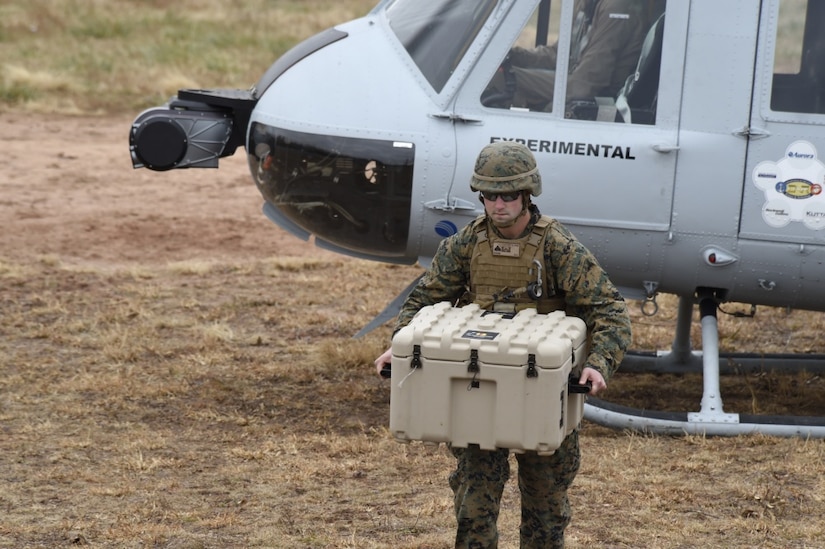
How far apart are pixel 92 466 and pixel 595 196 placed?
3095mm

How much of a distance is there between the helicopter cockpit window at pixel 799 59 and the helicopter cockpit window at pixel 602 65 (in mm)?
652

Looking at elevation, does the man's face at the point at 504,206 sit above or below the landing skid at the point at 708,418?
above

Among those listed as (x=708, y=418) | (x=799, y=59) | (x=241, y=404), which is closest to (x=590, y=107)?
(x=799, y=59)

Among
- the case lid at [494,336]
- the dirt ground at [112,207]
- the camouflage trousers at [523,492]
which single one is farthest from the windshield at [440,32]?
the dirt ground at [112,207]

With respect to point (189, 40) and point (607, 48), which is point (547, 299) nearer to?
point (607, 48)

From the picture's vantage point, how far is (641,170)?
6.71 m

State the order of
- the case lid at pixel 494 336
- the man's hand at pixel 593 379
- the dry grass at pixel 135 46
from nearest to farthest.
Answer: the case lid at pixel 494 336 < the man's hand at pixel 593 379 < the dry grass at pixel 135 46

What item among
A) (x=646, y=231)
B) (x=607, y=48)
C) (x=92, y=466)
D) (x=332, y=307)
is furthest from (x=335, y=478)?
(x=332, y=307)

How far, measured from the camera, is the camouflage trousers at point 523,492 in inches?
182

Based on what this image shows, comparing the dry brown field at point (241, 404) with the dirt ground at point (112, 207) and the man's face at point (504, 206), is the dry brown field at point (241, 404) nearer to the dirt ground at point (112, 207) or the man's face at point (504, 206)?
the dirt ground at point (112, 207)

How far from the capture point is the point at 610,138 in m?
6.75

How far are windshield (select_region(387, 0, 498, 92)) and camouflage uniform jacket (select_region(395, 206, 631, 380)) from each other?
7.60 ft

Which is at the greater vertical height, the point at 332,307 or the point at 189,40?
the point at 189,40

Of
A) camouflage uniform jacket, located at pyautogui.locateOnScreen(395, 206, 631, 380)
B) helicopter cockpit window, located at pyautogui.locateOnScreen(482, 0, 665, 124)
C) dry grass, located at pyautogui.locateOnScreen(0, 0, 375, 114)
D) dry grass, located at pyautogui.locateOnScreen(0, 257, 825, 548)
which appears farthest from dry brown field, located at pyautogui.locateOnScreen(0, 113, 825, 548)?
dry grass, located at pyautogui.locateOnScreen(0, 0, 375, 114)
